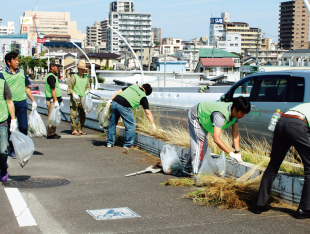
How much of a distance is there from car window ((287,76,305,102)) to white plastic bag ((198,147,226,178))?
8.81 ft

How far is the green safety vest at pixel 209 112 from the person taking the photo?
5.77m

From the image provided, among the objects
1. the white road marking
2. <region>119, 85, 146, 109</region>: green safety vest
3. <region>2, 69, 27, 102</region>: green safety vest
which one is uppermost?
<region>2, 69, 27, 102</region>: green safety vest

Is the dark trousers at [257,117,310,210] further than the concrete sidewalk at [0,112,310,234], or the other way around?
the dark trousers at [257,117,310,210]

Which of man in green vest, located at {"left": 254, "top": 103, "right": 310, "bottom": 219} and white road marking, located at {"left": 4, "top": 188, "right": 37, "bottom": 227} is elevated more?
man in green vest, located at {"left": 254, "top": 103, "right": 310, "bottom": 219}

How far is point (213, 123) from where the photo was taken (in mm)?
5781

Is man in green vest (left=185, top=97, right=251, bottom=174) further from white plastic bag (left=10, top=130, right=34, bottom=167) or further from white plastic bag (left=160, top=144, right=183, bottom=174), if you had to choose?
white plastic bag (left=10, top=130, right=34, bottom=167)

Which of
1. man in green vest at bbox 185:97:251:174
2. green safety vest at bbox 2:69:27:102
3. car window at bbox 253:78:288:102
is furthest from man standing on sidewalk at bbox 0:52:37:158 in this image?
car window at bbox 253:78:288:102

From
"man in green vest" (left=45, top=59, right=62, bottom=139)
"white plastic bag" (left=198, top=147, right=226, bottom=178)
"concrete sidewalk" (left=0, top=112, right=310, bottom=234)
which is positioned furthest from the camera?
"man in green vest" (left=45, top=59, right=62, bottom=139)

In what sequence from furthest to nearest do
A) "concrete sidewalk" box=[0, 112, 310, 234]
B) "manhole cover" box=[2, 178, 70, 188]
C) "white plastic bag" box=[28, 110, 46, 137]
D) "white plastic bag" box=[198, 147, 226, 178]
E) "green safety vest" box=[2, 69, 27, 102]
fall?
"white plastic bag" box=[28, 110, 46, 137]
"green safety vest" box=[2, 69, 27, 102]
"manhole cover" box=[2, 178, 70, 188]
"white plastic bag" box=[198, 147, 226, 178]
"concrete sidewalk" box=[0, 112, 310, 234]

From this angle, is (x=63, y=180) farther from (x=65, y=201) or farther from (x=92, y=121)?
(x=92, y=121)

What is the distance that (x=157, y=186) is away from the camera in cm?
627

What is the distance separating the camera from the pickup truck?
7.78 meters

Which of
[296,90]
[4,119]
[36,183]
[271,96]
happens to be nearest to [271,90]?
[271,96]

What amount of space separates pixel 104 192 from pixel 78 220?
127 centimetres
